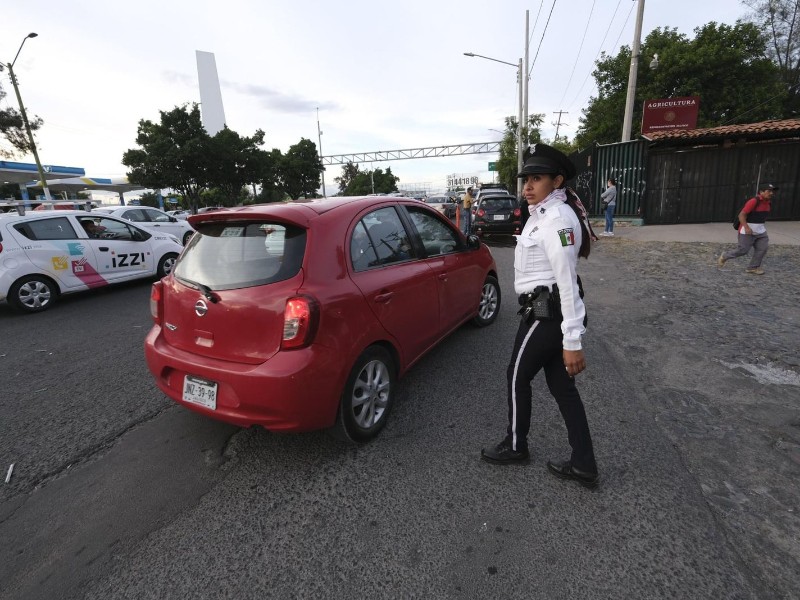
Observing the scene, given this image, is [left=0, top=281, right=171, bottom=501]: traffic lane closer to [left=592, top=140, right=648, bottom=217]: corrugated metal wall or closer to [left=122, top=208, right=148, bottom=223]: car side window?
[left=122, top=208, right=148, bottom=223]: car side window

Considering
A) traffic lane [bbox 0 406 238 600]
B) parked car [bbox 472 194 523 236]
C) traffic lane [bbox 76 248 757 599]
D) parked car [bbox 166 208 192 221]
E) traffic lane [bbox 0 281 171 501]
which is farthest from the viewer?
parked car [bbox 166 208 192 221]

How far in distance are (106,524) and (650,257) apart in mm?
10216

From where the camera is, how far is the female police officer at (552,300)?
2026 mm

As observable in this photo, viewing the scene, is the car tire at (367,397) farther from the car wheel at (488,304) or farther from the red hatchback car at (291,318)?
the car wheel at (488,304)

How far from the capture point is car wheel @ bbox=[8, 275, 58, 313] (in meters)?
6.28

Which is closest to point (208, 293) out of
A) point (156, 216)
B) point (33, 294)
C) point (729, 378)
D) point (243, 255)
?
point (243, 255)

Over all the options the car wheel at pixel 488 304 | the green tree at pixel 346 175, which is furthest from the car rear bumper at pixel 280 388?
the green tree at pixel 346 175

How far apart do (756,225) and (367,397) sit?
7.58 metres

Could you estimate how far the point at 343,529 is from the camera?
2154 millimetres

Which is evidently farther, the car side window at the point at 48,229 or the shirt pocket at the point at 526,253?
the car side window at the point at 48,229

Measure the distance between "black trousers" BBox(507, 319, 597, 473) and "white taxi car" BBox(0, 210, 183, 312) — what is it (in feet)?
20.2

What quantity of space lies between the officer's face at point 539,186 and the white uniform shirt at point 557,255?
35 mm

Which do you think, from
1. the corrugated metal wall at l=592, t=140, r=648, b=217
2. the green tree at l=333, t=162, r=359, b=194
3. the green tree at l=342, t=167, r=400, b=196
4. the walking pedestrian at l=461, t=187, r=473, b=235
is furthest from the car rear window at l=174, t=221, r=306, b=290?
the green tree at l=333, t=162, r=359, b=194

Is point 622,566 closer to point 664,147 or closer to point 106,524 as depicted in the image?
point 106,524
